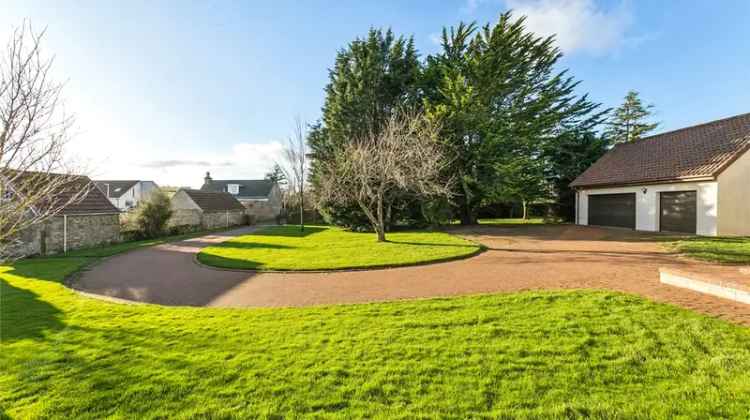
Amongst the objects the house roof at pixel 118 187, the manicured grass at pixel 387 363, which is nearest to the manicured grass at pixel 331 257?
the manicured grass at pixel 387 363

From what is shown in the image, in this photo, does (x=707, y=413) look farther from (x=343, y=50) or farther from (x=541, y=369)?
(x=343, y=50)

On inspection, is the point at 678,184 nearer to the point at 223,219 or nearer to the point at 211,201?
the point at 223,219

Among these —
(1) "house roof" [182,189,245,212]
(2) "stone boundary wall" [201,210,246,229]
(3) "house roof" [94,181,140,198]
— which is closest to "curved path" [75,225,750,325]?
(2) "stone boundary wall" [201,210,246,229]

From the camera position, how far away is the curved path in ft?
21.0

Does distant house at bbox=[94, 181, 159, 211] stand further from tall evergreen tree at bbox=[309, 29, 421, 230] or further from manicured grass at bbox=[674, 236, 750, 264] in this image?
manicured grass at bbox=[674, 236, 750, 264]

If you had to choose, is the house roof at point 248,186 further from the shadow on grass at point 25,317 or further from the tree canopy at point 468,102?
the shadow on grass at point 25,317

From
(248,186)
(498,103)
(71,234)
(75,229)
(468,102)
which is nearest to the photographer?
(71,234)

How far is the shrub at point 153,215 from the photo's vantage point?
66.4 feet

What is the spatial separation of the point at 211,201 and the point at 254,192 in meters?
14.4

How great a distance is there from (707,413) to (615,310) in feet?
8.58

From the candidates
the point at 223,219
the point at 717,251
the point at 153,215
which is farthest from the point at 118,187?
the point at 717,251

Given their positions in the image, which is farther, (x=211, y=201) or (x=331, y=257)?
(x=211, y=201)

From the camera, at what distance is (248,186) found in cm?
4566

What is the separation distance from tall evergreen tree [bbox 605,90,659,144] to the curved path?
2933cm
